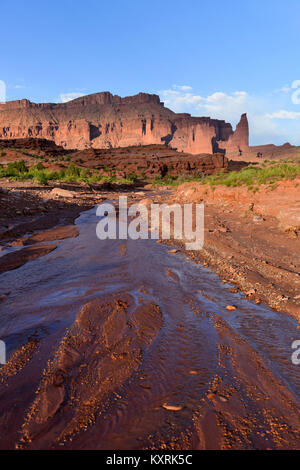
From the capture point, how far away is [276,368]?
2629 millimetres

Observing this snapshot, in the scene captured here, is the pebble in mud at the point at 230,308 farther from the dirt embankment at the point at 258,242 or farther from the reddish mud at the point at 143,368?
the dirt embankment at the point at 258,242

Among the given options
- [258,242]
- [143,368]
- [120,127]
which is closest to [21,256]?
[143,368]

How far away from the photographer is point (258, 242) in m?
7.15

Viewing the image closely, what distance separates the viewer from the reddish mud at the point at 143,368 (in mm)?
1839

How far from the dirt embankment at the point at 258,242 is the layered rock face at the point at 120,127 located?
5033 inches

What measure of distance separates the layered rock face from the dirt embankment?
128m

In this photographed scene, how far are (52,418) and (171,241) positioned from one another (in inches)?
255

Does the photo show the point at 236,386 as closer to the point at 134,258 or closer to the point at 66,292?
the point at 66,292

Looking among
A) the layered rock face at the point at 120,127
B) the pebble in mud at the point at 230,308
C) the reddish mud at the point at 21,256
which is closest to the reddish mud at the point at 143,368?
the pebble in mud at the point at 230,308

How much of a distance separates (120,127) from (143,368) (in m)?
149

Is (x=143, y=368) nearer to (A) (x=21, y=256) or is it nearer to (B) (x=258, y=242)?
(A) (x=21, y=256)

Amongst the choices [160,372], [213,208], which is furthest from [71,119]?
[160,372]

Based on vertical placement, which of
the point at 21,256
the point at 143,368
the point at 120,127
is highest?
the point at 120,127

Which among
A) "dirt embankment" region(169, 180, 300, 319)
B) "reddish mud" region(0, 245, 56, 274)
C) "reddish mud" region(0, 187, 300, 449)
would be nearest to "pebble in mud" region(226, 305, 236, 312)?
"reddish mud" region(0, 187, 300, 449)
